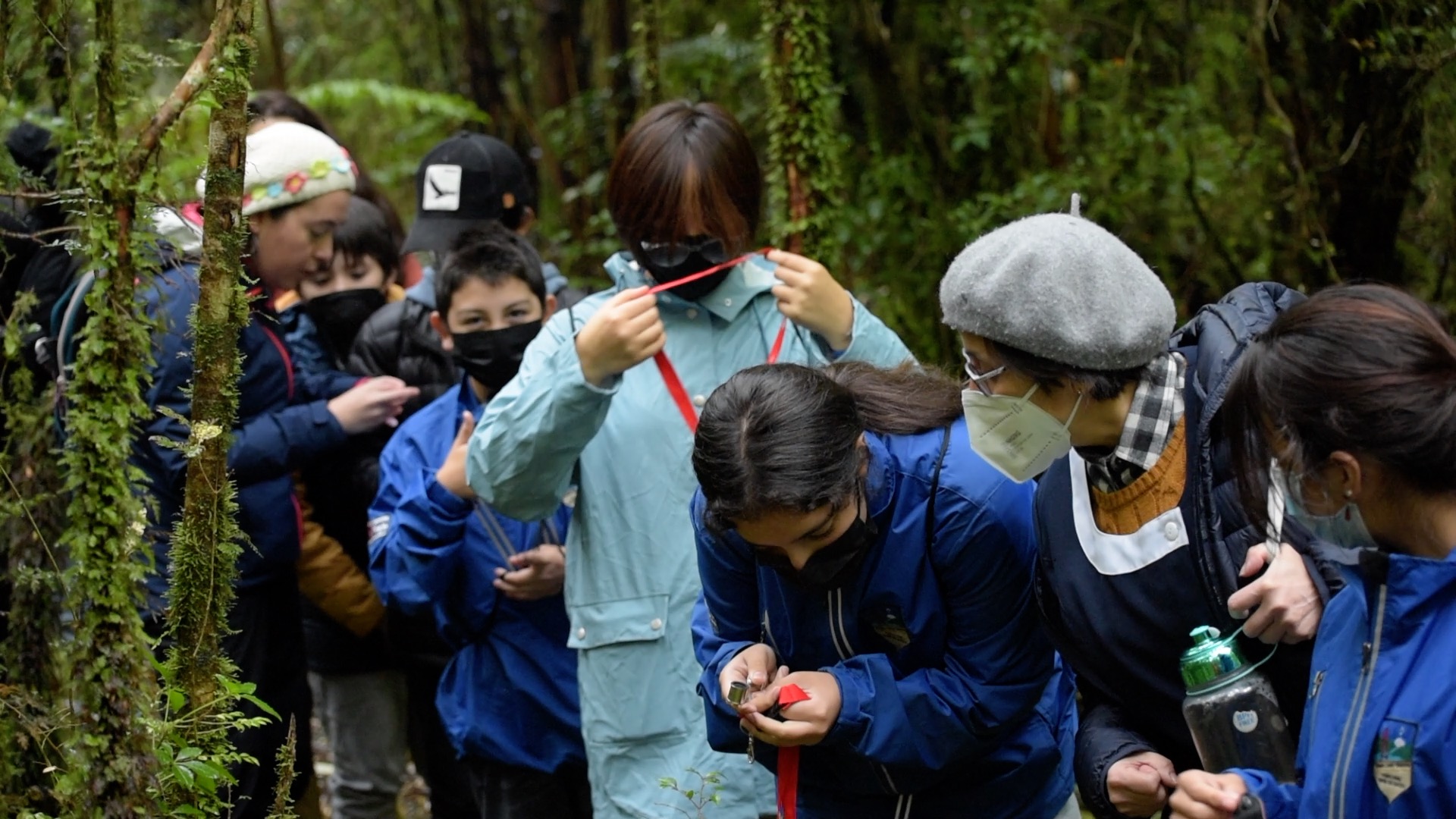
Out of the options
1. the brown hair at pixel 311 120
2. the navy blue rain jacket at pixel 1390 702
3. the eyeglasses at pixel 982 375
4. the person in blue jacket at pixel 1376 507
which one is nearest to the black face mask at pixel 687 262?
the eyeglasses at pixel 982 375

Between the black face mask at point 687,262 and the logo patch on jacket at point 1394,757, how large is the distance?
75.5 inches

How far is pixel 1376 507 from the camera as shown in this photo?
1934 mm

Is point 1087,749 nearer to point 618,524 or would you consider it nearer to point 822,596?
point 822,596

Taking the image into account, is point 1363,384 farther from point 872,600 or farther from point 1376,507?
point 872,600

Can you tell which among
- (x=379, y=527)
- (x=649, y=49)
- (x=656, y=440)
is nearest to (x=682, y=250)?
(x=656, y=440)

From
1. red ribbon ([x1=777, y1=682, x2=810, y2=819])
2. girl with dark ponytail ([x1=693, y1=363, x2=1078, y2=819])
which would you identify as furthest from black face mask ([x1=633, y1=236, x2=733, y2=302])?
red ribbon ([x1=777, y1=682, x2=810, y2=819])

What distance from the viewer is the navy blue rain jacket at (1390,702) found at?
1.83m

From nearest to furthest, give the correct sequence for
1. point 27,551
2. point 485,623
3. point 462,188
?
1. point 27,551
2. point 485,623
3. point 462,188

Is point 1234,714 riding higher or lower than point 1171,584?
lower

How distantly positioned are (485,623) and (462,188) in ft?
6.20

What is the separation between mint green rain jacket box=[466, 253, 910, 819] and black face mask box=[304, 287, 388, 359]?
→ 1931 millimetres

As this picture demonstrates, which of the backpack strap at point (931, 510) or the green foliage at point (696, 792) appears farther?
the green foliage at point (696, 792)

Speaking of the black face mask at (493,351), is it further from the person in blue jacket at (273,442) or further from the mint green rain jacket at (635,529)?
the mint green rain jacket at (635,529)

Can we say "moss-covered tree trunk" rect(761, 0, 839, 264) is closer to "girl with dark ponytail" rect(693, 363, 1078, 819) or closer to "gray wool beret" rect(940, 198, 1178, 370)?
"girl with dark ponytail" rect(693, 363, 1078, 819)
